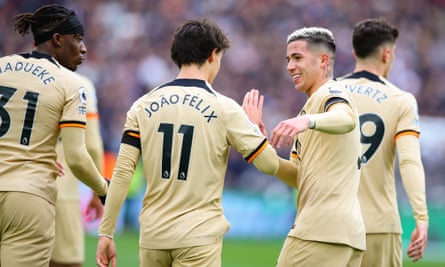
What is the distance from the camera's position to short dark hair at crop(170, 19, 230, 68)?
532 cm

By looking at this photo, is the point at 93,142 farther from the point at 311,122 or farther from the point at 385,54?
the point at 311,122

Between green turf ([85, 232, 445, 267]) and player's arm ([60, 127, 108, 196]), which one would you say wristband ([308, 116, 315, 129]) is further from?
green turf ([85, 232, 445, 267])

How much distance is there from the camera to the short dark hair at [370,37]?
6.71m

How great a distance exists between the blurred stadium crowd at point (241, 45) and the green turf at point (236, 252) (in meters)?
1.37

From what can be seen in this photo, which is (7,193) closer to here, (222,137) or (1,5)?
(222,137)

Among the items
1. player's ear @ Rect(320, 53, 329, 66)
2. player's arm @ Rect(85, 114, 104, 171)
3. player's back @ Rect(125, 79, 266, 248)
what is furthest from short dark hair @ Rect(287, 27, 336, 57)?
player's arm @ Rect(85, 114, 104, 171)

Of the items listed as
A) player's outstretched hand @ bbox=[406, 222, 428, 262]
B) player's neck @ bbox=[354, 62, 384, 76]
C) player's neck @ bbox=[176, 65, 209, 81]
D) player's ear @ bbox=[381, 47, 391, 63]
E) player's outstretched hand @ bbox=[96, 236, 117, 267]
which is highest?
player's ear @ bbox=[381, 47, 391, 63]

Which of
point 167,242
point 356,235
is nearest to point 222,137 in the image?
point 167,242

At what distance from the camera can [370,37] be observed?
264 inches

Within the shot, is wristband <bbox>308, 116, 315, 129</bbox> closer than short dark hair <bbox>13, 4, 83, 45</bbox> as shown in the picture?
Yes

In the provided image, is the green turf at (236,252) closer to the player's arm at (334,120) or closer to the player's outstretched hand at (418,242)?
the player's outstretched hand at (418,242)

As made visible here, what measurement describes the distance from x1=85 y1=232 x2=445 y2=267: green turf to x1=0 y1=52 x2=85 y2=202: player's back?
603 centimetres

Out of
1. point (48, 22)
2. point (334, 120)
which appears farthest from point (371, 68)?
point (48, 22)

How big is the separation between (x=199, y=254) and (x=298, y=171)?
0.96 meters
